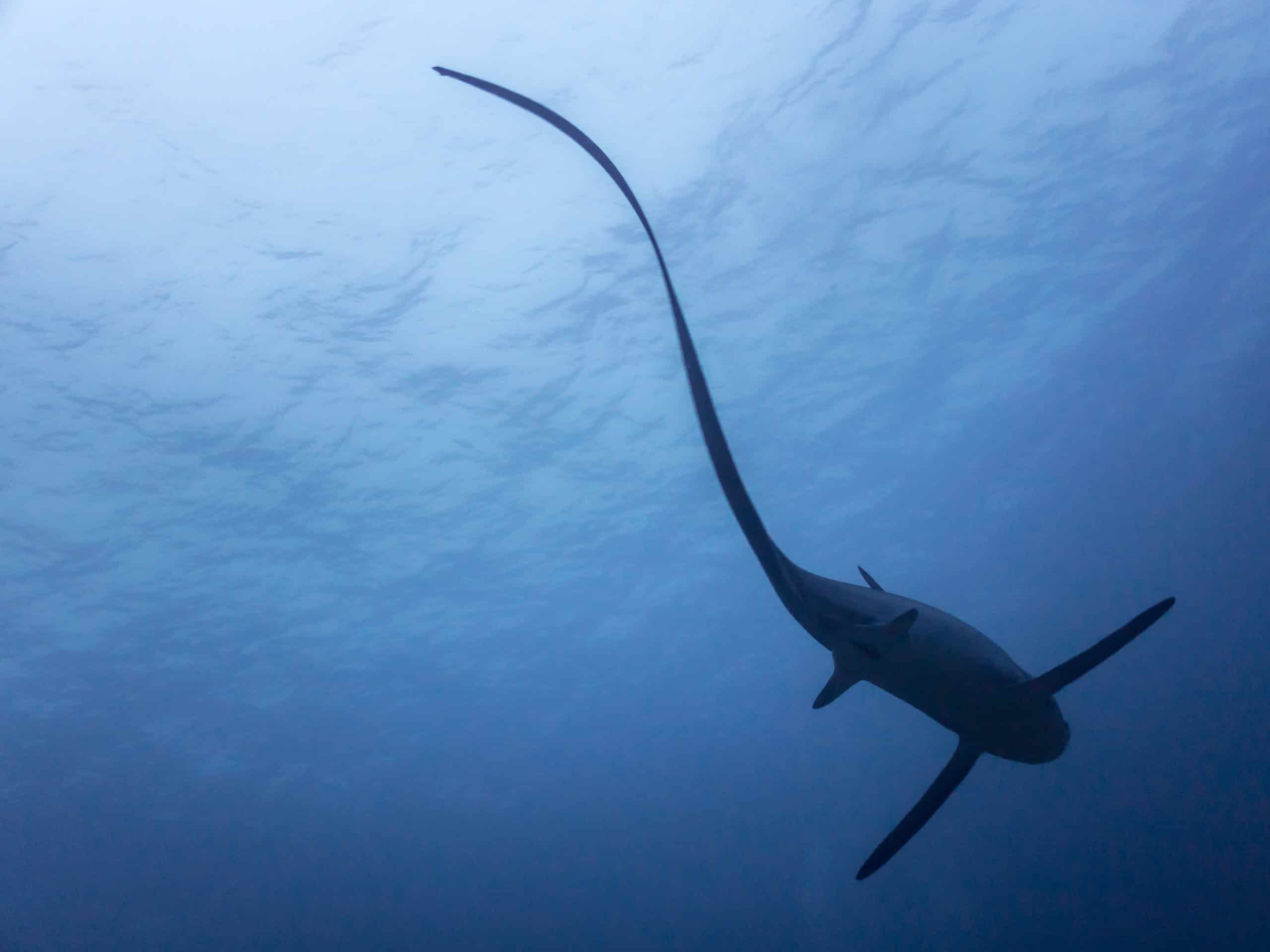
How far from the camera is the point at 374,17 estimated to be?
31.1 ft

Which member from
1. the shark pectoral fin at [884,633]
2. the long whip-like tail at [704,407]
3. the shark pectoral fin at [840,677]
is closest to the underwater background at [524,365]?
the long whip-like tail at [704,407]

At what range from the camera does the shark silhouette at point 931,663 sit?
205 cm

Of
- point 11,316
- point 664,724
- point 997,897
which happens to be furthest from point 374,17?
point 997,897

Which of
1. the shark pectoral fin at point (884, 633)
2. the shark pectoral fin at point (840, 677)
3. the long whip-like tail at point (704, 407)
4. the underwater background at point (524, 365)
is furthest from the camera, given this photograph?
the underwater background at point (524, 365)

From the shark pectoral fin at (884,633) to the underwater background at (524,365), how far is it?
34.0 feet

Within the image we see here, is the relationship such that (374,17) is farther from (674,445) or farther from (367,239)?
(674,445)

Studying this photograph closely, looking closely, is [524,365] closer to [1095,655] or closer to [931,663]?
[931,663]

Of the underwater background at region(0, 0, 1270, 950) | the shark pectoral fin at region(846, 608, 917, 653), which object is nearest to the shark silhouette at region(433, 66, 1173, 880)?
the shark pectoral fin at region(846, 608, 917, 653)

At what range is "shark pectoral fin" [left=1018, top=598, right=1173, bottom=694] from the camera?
202cm

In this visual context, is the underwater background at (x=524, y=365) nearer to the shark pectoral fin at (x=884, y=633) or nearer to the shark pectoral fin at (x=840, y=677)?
the shark pectoral fin at (x=840, y=677)

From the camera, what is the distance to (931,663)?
2.18 m

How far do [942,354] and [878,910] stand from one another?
58.0 m

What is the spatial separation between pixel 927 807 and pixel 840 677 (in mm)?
489

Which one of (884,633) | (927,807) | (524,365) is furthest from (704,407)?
(524,365)
